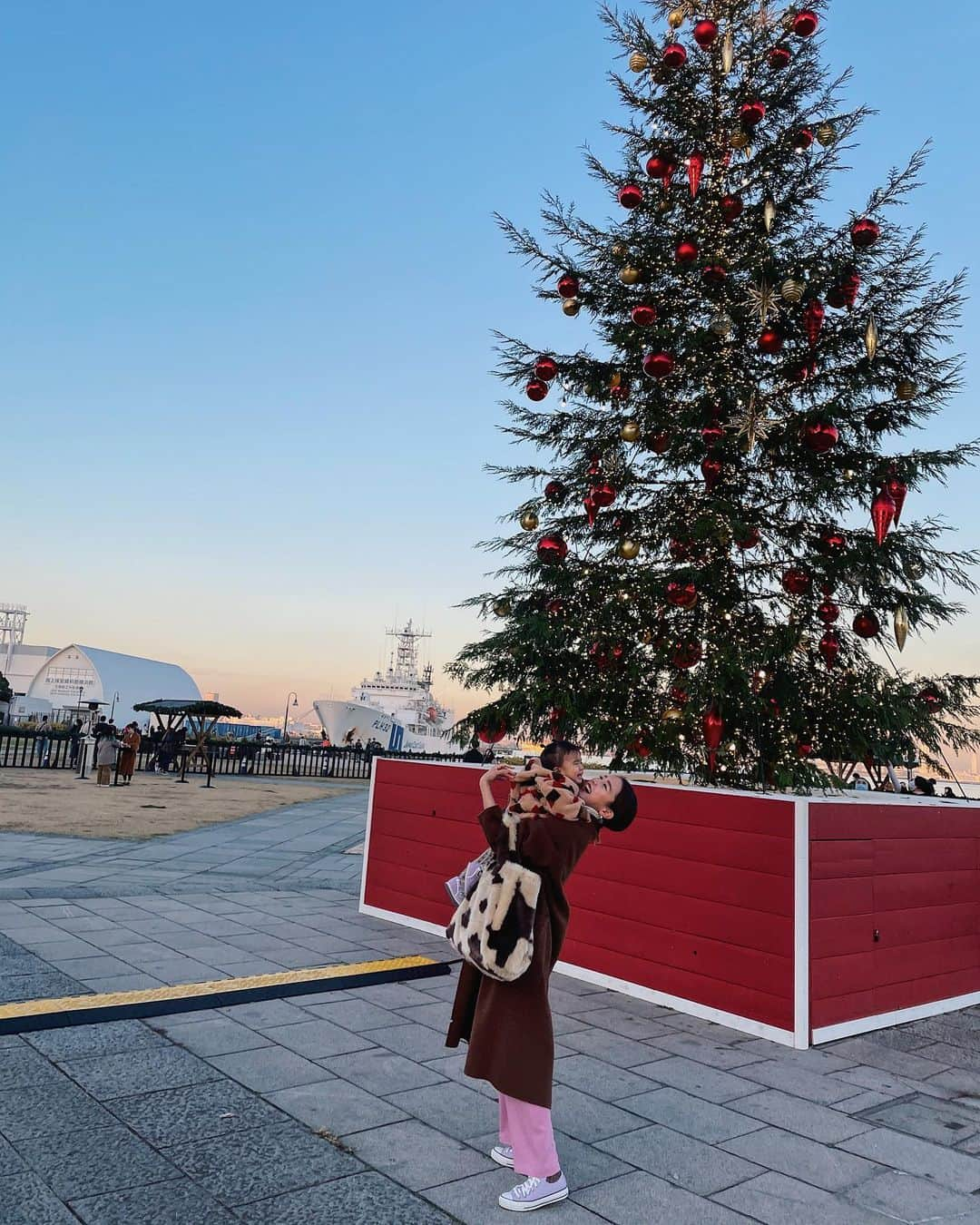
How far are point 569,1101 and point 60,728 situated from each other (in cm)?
3395

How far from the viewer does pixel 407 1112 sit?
351 cm

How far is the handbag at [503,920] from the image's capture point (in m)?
2.89

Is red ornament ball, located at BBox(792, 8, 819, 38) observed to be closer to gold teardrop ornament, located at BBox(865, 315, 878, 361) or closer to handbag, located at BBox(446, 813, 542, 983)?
gold teardrop ornament, located at BBox(865, 315, 878, 361)

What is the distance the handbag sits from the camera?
289cm

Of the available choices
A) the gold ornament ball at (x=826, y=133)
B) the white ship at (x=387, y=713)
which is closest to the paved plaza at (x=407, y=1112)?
the gold ornament ball at (x=826, y=133)

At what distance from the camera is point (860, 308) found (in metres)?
6.51

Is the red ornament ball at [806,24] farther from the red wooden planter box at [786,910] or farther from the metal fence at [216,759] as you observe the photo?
the metal fence at [216,759]

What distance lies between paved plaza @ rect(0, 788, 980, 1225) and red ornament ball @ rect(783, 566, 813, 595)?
2957mm

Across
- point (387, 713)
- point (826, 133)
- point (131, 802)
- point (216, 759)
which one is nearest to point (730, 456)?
point (826, 133)

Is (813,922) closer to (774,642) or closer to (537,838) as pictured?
(774,642)

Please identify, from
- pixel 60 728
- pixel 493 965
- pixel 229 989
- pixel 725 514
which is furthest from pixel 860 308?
pixel 60 728

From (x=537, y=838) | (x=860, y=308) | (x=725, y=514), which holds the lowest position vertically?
(x=537, y=838)

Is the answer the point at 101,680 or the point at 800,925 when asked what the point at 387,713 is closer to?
the point at 101,680

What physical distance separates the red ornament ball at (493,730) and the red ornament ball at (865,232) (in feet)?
14.5
